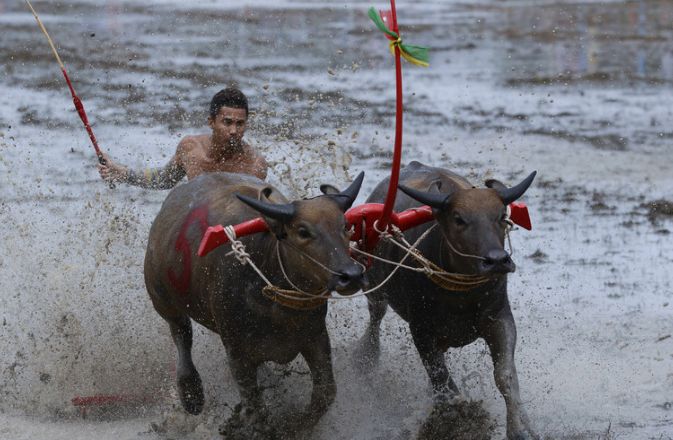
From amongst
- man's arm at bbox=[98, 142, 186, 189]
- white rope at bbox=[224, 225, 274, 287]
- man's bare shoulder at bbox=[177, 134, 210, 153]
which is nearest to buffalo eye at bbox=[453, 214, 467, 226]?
white rope at bbox=[224, 225, 274, 287]

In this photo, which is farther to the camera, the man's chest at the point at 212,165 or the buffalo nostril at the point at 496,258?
the man's chest at the point at 212,165

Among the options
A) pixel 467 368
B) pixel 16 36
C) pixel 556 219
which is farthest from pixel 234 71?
pixel 467 368

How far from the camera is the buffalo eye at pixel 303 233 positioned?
18.9 feet

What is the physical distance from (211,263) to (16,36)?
1576 centimetres

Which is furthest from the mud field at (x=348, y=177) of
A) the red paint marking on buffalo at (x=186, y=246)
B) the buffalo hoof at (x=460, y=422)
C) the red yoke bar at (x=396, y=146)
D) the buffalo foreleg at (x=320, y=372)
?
the red yoke bar at (x=396, y=146)

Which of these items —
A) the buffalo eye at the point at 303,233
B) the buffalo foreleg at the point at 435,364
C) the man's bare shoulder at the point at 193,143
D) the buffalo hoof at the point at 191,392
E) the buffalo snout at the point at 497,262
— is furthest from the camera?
the man's bare shoulder at the point at 193,143

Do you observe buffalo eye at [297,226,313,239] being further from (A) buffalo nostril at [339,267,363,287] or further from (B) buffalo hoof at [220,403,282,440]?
(B) buffalo hoof at [220,403,282,440]

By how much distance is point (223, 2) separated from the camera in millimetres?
26172

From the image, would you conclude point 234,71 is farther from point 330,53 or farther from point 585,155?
point 585,155

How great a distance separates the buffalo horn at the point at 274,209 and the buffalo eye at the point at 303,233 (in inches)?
2.7

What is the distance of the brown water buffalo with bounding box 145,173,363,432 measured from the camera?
19.0ft

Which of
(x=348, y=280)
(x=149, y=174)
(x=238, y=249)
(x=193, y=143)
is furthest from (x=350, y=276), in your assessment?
(x=149, y=174)

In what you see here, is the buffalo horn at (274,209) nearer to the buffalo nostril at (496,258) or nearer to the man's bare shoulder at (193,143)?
the buffalo nostril at (496,258)

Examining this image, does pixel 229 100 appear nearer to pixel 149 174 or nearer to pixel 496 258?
pixel 149 174
